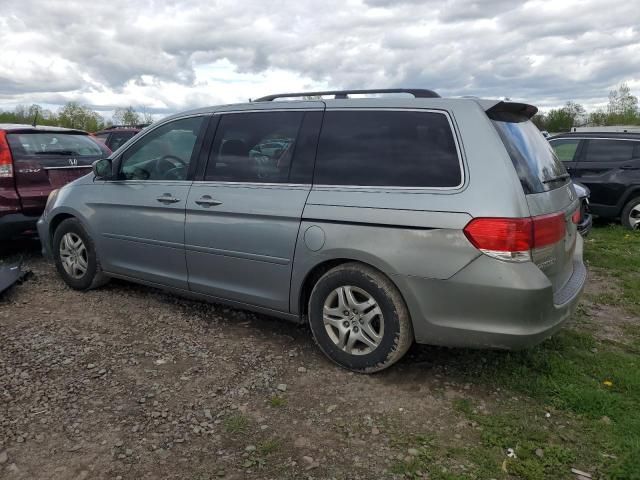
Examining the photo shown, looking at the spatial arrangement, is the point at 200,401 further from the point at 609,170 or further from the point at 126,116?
the point at 126,116

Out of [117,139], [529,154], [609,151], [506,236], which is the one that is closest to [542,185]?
[529,154]

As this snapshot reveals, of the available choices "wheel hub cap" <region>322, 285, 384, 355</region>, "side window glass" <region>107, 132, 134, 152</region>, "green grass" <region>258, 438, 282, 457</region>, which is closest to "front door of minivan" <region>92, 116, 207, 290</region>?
"wheel hub cap" <region>322, 285, 384, 355</region>

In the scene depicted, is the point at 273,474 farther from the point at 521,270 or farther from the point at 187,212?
the point at 187,212

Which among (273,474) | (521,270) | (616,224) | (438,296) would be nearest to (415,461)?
(273,474)

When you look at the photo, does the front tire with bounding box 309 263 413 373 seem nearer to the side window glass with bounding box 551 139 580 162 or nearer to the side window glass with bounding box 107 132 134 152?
the side window glass with bounding box 551 139 580 162

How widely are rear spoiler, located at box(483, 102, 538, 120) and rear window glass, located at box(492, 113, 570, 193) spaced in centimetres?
2

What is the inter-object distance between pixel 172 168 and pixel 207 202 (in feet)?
2.00

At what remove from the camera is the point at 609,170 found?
30.3 feet

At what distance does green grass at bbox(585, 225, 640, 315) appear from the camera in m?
5.35

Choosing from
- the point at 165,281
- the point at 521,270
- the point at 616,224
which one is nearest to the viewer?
the point at 521,270

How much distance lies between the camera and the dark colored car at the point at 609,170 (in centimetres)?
905

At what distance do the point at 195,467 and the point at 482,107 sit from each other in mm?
2570

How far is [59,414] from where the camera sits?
3129mm

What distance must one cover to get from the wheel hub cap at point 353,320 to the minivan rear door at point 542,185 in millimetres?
1034
